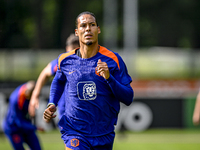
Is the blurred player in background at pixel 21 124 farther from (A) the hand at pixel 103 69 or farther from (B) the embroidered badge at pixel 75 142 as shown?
(A) the hand at pixel 103 69

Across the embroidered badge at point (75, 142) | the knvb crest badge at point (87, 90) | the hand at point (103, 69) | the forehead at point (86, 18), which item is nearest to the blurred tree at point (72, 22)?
the forehead at point (86, 18)

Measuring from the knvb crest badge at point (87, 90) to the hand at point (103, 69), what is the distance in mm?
390

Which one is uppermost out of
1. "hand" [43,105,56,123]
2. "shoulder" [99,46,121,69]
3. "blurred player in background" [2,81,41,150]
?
"shoulder" [99,46,121,69]

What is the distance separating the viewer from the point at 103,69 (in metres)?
4.16

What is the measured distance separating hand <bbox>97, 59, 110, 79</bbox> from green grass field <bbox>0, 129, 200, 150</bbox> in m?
7.73

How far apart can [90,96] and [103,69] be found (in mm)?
533

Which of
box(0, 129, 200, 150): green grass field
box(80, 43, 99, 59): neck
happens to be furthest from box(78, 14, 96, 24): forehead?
box(0, 129, 200, 150): green grass field

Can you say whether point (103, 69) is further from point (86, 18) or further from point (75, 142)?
point (75, 142)

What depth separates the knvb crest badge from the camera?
4570 mm

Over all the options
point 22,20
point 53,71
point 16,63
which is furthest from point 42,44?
point 53,71

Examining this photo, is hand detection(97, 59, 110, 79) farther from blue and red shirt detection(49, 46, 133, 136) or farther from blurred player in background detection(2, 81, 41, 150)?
blurred player in background detection(2, 81, 41, 150)

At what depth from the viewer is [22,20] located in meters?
22.4

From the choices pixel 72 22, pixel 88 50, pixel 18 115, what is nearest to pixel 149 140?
pixel 18 115

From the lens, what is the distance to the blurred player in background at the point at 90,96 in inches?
179
